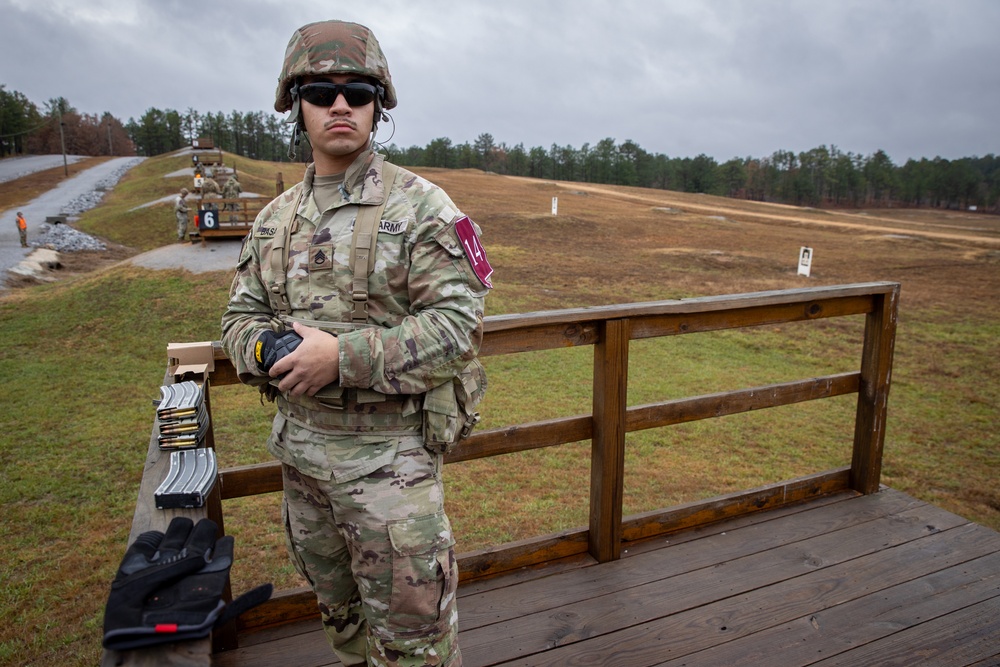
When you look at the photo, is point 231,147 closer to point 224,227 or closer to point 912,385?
point 224,227

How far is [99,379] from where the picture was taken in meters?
8.15

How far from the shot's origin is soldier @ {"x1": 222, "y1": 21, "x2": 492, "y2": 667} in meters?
1.68

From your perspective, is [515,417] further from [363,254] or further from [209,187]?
[209,187]

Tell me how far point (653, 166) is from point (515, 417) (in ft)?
266

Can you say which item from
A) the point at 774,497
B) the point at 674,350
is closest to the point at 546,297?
the point at 674,350

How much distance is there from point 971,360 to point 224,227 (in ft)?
44.6

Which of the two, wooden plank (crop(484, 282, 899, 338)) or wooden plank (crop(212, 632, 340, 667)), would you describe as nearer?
wooden plank (crop(212, 632, 340, 667))

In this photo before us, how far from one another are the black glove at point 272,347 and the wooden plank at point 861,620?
65.0 inches

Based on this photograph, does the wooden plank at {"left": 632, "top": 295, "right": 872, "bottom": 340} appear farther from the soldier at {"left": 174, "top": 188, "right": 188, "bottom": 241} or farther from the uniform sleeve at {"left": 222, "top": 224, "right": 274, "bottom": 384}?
Result: the soldier at {"left": 174, "top": 188, "right": 188, "bottom": 241}

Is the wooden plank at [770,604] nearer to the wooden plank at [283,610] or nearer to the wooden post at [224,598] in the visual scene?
the wooden plank at [283,610]

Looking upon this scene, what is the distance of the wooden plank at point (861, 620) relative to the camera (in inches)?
92.7

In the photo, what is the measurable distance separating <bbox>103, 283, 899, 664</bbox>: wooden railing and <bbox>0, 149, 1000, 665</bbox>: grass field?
5.04 feet

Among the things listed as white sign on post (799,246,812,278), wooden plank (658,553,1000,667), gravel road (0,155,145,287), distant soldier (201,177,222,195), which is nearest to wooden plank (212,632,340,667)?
wooden plank (658,553,1000,667)

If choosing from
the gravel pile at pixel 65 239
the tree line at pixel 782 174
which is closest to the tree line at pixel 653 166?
the tree line at pixel 782 174
